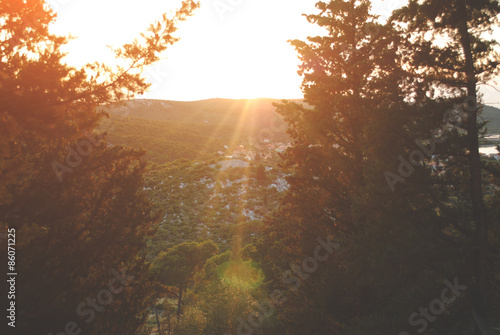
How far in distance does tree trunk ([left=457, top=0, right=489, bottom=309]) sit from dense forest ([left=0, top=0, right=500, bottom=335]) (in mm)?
40

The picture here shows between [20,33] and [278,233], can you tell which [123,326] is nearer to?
[278,233]

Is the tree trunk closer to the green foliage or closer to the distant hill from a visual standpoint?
the green foliage

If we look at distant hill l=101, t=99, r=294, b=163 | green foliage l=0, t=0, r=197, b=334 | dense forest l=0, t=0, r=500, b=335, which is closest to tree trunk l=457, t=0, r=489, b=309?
dense forest l=0, t=0, r=500, b=335

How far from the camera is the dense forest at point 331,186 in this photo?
7375 millimetres

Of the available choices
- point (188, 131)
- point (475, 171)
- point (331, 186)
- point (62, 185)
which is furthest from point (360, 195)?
point (188, 131)

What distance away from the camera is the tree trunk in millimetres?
8336

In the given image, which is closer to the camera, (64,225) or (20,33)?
(20,33)

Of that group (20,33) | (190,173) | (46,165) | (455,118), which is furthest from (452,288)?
(190,173)

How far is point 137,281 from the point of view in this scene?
11148mm

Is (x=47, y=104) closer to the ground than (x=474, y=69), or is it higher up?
closer to the ground

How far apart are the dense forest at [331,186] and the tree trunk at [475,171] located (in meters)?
0.04

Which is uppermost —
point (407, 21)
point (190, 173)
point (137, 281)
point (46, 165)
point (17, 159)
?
point (407, 21)

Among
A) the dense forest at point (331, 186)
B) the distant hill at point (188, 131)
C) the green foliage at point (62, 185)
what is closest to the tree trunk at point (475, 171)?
the dense forest at point (331, 186)

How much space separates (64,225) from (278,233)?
933 centimetres
